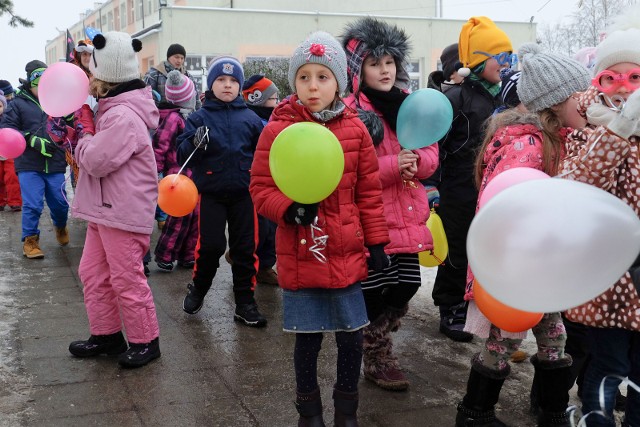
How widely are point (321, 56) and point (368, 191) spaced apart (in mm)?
699

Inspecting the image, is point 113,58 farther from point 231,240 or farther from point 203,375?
point 203,375

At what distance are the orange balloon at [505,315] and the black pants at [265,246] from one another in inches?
146

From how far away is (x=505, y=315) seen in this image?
10.6ft

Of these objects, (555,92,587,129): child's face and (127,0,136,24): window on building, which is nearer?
(555,92,587,129): child's face

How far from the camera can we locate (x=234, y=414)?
382 cm

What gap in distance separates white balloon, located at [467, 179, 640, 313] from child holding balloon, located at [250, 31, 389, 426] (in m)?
1.20

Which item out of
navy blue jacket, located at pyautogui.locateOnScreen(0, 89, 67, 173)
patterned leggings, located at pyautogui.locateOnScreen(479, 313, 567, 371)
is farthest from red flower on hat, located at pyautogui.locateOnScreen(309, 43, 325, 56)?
navy blue jacket, located at pyautogui.locateOnScreen(0, 89, 67, 173)

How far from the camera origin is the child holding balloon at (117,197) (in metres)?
4.41

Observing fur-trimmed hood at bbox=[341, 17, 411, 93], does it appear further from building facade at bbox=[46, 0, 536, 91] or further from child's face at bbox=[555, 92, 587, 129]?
building facade at bbox=[46, 0, 536, 91]

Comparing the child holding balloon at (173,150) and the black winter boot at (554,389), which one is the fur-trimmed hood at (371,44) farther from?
the child holding balloon at (173,150)

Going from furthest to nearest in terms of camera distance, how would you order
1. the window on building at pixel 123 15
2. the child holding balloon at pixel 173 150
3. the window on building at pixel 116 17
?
the window on building at pixel 116 17 < the window on building at pixel 123 15 < the child holding balloon at pixel 173 150

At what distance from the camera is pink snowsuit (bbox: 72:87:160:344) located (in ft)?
14.4

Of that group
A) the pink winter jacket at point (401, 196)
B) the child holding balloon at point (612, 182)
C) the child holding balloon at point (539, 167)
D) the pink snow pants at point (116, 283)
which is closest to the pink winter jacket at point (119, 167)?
the pink snow pants at point (116, 283)

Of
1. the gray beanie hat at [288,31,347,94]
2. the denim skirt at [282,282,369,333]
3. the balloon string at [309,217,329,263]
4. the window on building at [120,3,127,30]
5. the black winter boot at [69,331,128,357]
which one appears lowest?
the black winter boot at [69,331,128,357]
